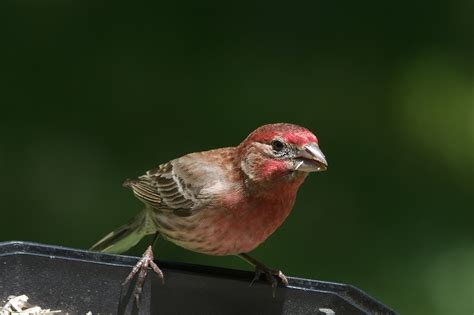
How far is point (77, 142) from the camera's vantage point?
645cm

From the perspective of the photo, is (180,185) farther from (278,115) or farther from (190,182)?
(278,115)

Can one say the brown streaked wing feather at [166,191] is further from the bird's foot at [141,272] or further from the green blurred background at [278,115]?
the green blurred background at [278,115]

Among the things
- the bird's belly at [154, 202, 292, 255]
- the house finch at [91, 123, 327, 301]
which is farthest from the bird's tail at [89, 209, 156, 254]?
the bird's belly at [154, 202, 292, 255]

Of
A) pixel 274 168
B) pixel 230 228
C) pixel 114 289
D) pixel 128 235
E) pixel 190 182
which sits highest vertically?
pixel 274 168

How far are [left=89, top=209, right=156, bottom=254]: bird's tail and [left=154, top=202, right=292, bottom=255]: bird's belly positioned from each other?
525 mm

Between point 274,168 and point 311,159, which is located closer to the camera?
point 311,159

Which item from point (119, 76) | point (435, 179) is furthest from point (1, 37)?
point (435, 179)

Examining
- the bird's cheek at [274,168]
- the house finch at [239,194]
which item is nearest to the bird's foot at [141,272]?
the house finch at [239,194]

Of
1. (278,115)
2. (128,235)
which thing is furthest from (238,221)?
(278,115)

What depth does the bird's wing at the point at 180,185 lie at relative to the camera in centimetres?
412

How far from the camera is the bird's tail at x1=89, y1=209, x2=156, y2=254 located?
462 centimetres

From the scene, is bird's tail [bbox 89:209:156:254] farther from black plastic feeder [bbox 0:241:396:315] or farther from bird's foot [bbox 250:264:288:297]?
black plastic feeder [bbox 0:241:396:315]

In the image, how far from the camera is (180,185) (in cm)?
428

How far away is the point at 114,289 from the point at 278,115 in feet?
10.9
